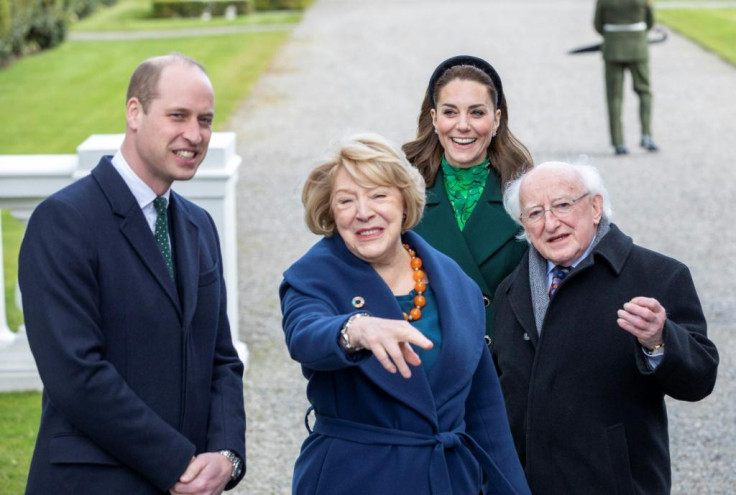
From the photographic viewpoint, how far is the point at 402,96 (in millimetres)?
17781

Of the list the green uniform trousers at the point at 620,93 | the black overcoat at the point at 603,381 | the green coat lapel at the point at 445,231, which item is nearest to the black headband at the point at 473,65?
the green coat lapel at the point at 445,231

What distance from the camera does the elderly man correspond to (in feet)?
12.8

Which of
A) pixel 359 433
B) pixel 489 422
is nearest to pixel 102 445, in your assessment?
pixel 359 433

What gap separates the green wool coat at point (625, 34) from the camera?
14281 mm

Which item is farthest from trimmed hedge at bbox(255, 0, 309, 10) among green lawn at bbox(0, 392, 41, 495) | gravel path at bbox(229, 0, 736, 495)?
green lawn at bbox(0, 392, 41, 495)

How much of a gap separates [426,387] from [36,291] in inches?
39.0

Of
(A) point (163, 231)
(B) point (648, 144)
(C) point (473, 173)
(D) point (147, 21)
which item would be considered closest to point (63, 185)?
(C) point (473, 173)

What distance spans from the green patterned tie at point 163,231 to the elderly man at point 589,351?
111cm

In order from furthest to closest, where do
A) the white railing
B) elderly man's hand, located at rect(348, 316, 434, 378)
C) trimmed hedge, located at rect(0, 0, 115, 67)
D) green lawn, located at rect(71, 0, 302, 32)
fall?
green lawn, located at rect(71, 0, 302, 32) → trimmed hedge, located at rect(0, 0, 115, 67) → the white railing → elderly man's hand, located at rect(348, 316, 434, 378)

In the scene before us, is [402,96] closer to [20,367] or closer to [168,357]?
[20,367]

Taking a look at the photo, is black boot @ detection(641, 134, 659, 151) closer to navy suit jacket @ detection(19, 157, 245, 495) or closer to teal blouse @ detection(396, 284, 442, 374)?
teal blouse @ detection(396, 284, 442, 374)

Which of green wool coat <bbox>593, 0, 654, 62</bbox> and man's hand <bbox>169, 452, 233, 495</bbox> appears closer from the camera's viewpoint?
man's hand <bbox>169, 452, 233, 495</bbox>

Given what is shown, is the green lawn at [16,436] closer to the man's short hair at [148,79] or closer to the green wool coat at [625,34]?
the man's short hair at [148,79]

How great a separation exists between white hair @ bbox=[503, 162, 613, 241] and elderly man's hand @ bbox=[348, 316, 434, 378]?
1105 mm
